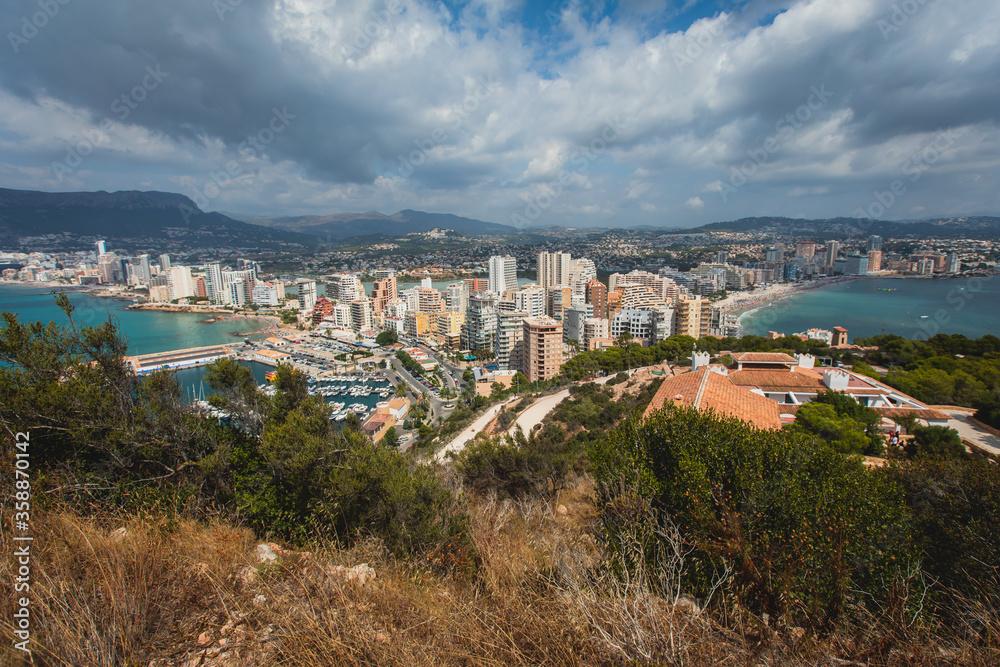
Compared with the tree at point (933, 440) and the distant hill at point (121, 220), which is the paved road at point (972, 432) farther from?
the distant hill at point (121, 220)

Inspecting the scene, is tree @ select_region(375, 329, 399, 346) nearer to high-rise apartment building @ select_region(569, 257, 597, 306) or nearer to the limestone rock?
high-rise apartment building @ select_region(569, 257, 597, 306)

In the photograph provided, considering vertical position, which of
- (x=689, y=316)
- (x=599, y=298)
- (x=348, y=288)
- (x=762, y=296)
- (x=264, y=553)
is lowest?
(x=762, y=296)

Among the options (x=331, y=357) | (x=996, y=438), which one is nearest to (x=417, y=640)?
(x=996, y=438)

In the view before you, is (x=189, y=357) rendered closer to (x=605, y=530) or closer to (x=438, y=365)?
(x=438, y=365)

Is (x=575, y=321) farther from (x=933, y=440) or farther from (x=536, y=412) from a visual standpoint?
(x=933, y=440)

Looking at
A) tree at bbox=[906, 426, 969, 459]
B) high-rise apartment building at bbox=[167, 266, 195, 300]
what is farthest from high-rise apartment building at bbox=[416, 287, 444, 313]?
high-rise apartment building at bbox=[167, 266, 195, 300]

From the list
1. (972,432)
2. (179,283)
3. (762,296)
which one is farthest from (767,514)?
(179,283)
